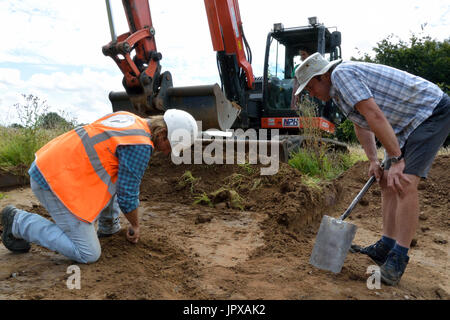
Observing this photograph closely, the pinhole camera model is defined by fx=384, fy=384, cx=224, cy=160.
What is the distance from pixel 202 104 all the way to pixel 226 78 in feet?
4.67

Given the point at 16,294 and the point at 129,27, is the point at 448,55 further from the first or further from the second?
the point at 16,294

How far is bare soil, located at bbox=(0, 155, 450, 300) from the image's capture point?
102 inches

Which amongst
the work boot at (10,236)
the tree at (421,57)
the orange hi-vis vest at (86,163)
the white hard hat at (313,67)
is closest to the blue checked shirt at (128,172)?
the orange hi-vis vest at (86,163)

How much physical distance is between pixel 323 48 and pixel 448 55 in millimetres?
11540

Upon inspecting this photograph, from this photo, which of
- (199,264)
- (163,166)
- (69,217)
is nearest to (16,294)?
(69,217)

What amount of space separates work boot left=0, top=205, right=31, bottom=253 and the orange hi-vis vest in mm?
614

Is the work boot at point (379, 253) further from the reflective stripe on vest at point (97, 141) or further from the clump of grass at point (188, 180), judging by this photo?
the clump of grass at point (188, 180)

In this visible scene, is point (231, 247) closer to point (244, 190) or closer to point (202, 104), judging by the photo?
point (244, 190)

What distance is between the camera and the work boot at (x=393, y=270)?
2732 mm

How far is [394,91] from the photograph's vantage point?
2795 millimetres

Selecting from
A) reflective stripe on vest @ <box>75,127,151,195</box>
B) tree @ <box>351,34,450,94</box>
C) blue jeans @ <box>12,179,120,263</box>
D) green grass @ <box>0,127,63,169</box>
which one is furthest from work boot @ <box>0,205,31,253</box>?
tree @ <box>351,34,450,94</box>

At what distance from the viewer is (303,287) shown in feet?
8.65

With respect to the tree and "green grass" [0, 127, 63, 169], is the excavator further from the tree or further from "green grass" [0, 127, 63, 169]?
the tree

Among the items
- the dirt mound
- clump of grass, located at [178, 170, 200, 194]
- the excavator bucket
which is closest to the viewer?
the dirt mound
